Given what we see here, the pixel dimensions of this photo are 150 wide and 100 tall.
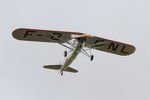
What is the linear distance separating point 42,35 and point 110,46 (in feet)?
21.6

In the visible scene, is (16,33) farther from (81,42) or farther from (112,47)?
(112,47)

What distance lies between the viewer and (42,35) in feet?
178

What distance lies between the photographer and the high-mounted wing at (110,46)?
181 feet

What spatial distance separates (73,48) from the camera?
53.6 m

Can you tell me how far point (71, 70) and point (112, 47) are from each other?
415cm

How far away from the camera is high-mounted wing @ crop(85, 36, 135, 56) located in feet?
181

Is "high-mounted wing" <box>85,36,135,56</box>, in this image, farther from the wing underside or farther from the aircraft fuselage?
the aircraft fuselage

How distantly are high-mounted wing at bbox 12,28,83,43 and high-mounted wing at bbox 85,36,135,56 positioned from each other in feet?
6.81

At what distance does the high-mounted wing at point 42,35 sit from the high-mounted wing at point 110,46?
208cm

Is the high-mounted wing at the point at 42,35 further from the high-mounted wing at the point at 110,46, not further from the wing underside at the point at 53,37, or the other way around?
the high-mounted wing at the point at 110,46

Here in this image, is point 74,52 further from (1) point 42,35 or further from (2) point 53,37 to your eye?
(1) point 42,35

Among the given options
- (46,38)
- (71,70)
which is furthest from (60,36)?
(71,70)

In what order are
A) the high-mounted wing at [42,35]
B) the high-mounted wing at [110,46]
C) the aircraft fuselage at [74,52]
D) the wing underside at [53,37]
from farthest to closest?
1. the high-mounted wing at [110,46]
2. the wing underside at [53,37]
3. the high-mounted wing at [42,35]
4. the aircraft fuselage at [74,52]

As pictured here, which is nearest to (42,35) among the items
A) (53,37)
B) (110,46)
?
(53,37)
